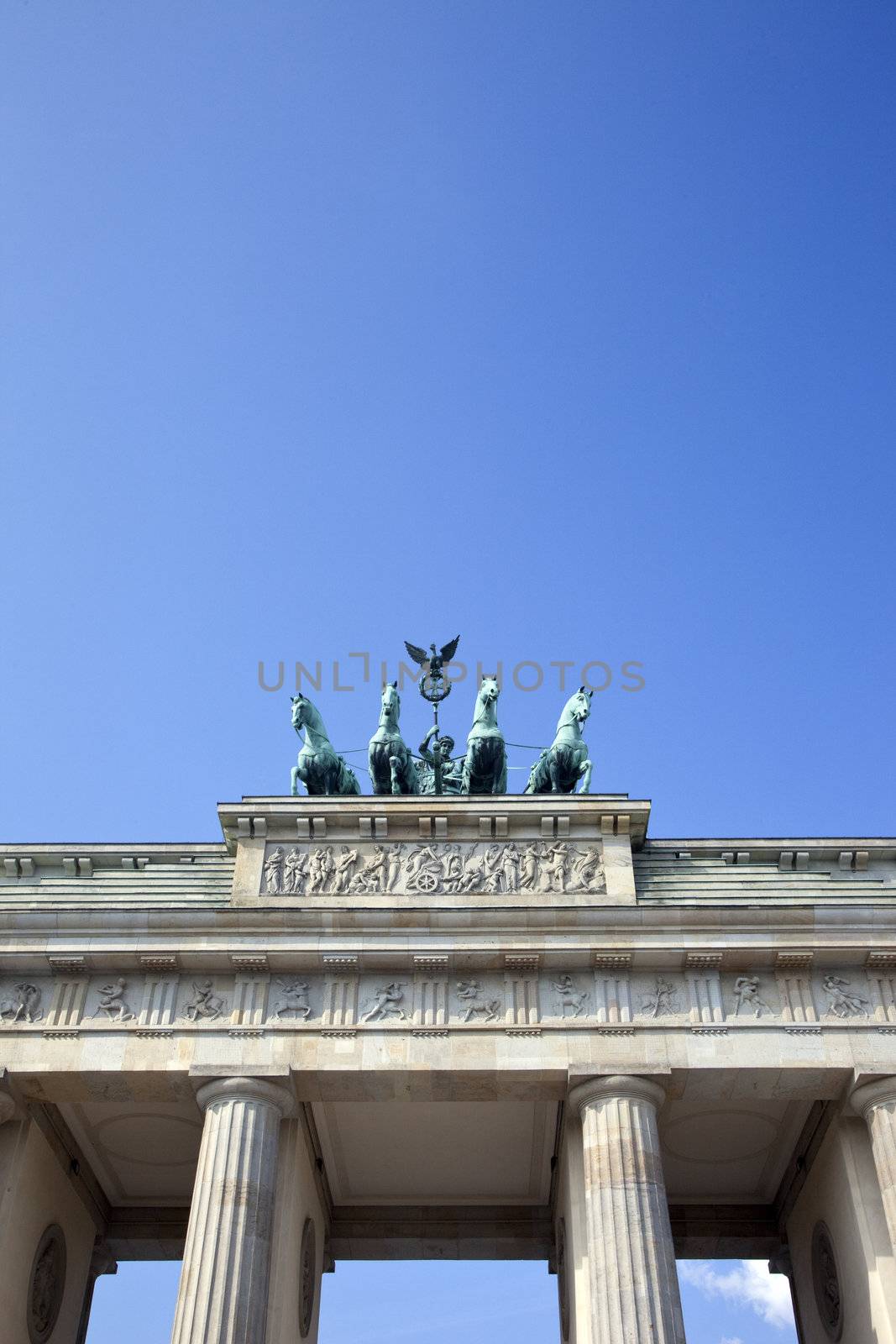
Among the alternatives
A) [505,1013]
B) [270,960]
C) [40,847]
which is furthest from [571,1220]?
[40,847]

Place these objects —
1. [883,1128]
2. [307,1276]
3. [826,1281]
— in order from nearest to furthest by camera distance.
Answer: [883,1128]
[826,1281]
[307,1276]

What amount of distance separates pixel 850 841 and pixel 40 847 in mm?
15766

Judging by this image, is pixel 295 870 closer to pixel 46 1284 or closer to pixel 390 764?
pixel 390 764

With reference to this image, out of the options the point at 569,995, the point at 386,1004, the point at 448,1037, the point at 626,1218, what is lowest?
the point at 626,1218

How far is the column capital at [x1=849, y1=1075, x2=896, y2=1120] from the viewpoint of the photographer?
22.3 meters

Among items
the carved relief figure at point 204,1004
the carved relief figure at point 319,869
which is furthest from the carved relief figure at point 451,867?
the carved relief figure at point 204,1004

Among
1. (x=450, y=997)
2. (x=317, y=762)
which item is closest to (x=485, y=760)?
(x=317, y=762)

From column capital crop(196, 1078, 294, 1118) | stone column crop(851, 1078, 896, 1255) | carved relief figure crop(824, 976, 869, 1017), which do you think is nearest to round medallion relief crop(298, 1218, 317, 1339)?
column capital crop(196, 1078, 294, 1118)

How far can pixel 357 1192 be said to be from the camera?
28672 millimetres

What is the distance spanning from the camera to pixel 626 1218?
21.1 metres

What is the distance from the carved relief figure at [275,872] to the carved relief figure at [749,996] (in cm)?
850

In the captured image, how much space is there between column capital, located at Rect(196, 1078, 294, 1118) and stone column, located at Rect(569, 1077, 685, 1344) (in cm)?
495

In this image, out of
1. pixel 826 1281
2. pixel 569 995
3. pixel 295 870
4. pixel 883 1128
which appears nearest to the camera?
pixel 883 1128

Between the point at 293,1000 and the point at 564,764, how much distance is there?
26.1 ft
